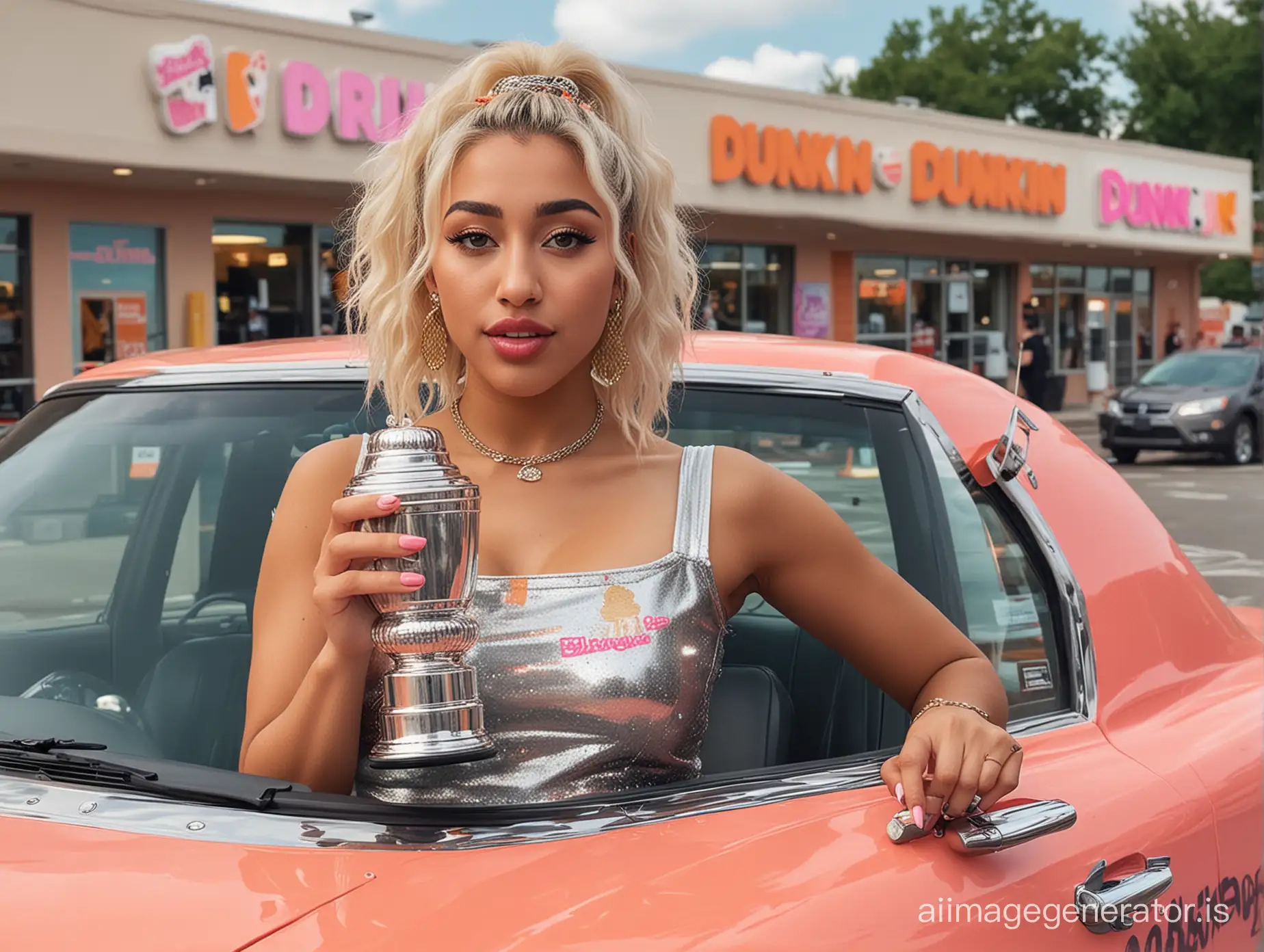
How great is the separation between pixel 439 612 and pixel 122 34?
14992 millimetres

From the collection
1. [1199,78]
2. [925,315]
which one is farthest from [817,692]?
[1199,78]

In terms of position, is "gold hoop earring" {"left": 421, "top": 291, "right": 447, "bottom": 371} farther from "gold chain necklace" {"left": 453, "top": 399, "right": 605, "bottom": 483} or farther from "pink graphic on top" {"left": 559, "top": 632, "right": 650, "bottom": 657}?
"pink graphic on top" {"left": 559, "top": 632, "right": 650, "bottom": 657}

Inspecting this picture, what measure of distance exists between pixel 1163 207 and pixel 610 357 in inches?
1280

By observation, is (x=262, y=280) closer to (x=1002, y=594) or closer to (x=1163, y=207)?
(x=1002, y=594)

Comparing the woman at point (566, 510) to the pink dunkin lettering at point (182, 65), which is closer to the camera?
the woman at point (566, 510)

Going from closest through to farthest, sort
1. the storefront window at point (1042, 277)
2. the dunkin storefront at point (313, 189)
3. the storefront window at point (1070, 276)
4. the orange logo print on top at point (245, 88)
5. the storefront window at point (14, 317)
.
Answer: the dunkin storefront at point (313, 189) < the orange logo print on top at point (245, 88) < the storefront window at point (14, 317) < the storefront window at point (1042, 277) < the storefront window at point (1070, 276)

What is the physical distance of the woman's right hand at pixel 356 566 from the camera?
4.63 ft

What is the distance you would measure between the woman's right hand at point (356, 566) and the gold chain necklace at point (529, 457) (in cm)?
43

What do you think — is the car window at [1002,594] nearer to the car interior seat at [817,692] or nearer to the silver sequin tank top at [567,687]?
the car interior seat at [817,692]

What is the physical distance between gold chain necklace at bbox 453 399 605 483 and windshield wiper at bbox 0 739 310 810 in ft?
1.57

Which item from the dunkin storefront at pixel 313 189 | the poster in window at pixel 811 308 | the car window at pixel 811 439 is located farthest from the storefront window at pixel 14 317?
the car window at pixel 811 439

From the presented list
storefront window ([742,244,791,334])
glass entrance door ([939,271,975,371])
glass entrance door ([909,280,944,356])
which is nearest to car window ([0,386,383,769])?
storefront window ([742,244,791,334])

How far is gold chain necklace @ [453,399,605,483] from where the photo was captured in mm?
1917

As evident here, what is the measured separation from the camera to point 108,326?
1680 cm
